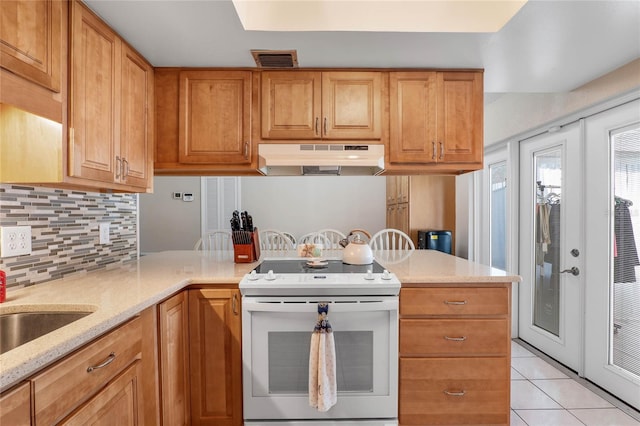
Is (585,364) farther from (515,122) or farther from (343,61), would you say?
(343,61)

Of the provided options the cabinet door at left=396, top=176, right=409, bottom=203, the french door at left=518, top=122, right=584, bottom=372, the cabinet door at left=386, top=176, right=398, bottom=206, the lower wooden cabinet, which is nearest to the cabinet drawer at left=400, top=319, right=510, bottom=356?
the lower wooden cabinet

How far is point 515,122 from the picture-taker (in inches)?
126

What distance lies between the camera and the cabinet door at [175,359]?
61.2 inches

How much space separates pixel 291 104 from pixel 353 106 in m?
0.41

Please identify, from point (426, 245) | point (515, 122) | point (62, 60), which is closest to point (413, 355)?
point (62, 60)

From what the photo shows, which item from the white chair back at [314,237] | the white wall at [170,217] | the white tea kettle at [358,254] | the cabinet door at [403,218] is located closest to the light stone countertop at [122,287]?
the white tea kettle at [358,254]

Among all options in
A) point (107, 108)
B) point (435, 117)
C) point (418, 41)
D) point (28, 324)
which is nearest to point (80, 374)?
point (28, 324)

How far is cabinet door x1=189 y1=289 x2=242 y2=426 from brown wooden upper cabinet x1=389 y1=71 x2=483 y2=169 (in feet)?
4.58

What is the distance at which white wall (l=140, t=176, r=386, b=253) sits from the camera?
5371 millimetres

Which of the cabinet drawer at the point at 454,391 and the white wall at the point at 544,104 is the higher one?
the white wall at the point at 544,104

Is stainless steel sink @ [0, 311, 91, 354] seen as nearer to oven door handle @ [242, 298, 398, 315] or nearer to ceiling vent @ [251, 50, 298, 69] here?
oven door handle @ [242, 298, 398, 315]

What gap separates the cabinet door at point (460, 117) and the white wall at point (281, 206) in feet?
11.0

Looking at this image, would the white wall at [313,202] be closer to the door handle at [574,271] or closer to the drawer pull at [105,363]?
the door handle at [574,271]

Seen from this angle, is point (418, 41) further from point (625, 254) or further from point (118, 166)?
point (625, 254)
